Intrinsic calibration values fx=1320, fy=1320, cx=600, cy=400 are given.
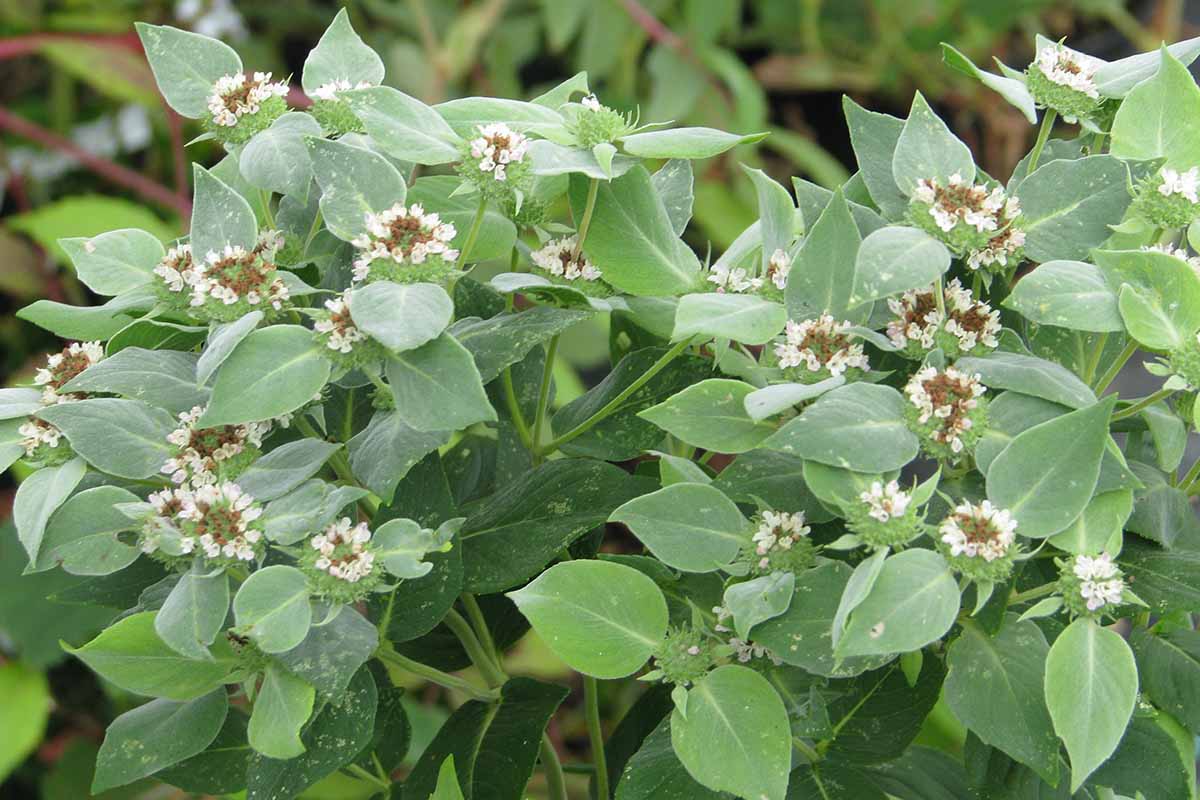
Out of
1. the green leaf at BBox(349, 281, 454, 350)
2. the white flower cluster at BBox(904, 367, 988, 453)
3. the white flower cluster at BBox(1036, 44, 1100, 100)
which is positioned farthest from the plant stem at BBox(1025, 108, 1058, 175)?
the green leaf at BBox(349, 281, 454, 350)

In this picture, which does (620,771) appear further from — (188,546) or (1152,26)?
(1152,26)

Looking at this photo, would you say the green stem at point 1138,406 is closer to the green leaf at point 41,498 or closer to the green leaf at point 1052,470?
the green leaf at point 1052,470

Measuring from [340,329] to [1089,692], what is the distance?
0.80ft

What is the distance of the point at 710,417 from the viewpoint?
42cm

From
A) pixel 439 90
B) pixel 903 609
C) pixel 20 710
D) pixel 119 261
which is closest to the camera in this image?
pixel 903 609

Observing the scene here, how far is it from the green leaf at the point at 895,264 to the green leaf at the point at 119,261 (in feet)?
0.82

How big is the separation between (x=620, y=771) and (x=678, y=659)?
0.15m

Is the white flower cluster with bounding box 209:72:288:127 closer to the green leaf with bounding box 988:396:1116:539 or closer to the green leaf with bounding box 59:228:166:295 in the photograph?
the green leaf with bounding box 59:228:166:295

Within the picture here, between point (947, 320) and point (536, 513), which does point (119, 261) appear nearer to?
point (536, 513)

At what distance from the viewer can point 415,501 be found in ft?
1.55

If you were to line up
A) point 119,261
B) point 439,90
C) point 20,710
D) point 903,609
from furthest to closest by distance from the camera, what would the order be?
1. point 439,90
2. point 20,710
3. point 119,261
4. point 903,609

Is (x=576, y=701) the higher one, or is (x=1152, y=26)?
(x=1152, y=26)

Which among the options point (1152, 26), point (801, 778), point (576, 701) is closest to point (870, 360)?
point (801, 778)

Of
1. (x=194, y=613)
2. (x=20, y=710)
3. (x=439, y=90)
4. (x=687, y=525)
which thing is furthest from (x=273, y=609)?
(x=439, y=90)
